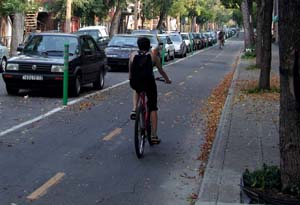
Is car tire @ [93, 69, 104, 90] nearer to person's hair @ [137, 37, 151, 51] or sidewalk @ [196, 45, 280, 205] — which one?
sidewalk @ [196, 45, 280, 205]

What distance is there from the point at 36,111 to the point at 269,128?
4.90m

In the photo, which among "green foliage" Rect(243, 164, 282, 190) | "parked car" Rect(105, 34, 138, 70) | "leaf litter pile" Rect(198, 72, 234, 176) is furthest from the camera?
"parked car" Rect(105, 34, 138, 70)

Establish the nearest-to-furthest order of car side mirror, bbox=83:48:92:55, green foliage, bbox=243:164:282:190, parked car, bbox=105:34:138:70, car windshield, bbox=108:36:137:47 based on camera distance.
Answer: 1. green foliage, bbox=243:164:282:190
2. car side mirror, bbox=83:48:92:55
3. parked car, bbox=105:34:138:70
4. car windshield, bbox=108:36:137:47

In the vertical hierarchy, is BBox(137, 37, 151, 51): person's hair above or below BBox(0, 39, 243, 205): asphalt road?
above

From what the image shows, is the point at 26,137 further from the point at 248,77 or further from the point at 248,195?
the point at 248,77

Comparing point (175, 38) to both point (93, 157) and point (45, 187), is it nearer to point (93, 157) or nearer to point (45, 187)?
point (93, 157)

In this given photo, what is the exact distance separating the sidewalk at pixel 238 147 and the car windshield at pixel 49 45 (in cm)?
445

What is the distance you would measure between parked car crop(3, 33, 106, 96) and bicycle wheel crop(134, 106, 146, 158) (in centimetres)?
688

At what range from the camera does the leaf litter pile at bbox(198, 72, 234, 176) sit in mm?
9000

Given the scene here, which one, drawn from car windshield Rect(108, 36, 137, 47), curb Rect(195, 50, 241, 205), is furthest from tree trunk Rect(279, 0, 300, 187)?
car windshield Rect(108, 36, 137, 47)

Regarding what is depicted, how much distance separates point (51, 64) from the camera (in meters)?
15.2

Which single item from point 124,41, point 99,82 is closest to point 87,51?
point 99,82

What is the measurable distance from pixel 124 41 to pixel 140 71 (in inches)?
739

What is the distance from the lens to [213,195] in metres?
6.52
